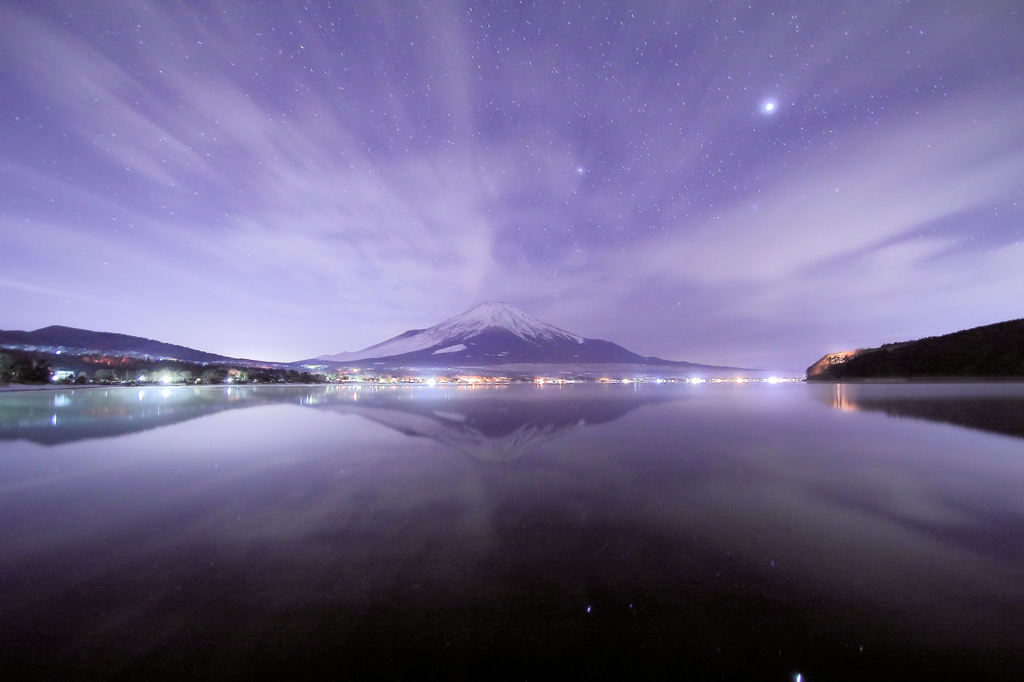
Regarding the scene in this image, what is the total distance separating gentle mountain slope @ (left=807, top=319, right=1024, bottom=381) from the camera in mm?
88438

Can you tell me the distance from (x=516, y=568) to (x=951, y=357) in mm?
139541

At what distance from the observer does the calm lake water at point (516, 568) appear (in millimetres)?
3566

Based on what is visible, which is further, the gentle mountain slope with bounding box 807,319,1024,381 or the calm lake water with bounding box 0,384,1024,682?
the gentle mountain slope with bounding box 807,319,1024,381

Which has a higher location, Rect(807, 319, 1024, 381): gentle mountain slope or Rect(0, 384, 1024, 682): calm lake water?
Rect(807, 319, 1024, 381): gentle mountain slope

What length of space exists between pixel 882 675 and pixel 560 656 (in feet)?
8.17

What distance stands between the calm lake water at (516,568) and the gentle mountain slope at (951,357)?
386 feet

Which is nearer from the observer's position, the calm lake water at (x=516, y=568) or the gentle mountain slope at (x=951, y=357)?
the calm lake water at (x=516, y=568)

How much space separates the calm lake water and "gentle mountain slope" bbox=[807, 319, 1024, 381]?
11780cm

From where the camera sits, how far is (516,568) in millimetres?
5168

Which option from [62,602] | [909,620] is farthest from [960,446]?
[62,602]

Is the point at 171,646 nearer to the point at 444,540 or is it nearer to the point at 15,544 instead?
the point at 444,540

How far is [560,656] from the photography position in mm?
3588

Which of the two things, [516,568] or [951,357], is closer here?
[516,568]

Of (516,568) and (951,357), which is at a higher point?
(951,357)
